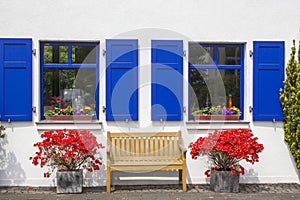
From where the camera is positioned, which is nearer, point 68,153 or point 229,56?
point 68,153

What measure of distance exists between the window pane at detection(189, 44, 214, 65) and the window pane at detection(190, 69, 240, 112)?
0.14 meters

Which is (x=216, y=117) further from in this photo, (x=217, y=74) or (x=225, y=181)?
(x=225, y=181)

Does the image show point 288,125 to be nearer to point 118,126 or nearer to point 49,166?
point 118,126

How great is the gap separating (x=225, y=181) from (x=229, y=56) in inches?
88.9

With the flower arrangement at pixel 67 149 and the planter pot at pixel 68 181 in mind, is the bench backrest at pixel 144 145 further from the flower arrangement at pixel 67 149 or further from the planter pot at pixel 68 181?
the planter pot at pixel 68 181

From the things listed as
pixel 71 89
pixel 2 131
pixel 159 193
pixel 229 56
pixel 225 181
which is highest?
pixel 229 56

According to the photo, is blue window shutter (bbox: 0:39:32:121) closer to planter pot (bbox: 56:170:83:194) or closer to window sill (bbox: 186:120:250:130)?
planter pot (bbox: 56:170:83:194)

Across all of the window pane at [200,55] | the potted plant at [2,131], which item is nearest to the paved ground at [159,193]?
the potted plant at [2,131]

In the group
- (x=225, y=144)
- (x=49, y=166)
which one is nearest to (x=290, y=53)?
(x=225, y=144)

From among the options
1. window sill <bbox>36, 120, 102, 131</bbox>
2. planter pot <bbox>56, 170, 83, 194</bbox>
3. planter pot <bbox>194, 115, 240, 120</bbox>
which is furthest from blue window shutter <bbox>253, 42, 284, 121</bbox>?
planter pot <bbox>56, 170, 83, 194</bbox>

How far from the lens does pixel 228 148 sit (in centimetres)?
696

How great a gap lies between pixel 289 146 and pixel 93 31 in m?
3.97

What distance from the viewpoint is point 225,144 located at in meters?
7.05

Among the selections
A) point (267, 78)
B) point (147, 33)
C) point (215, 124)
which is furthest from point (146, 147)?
point (267, 78)
